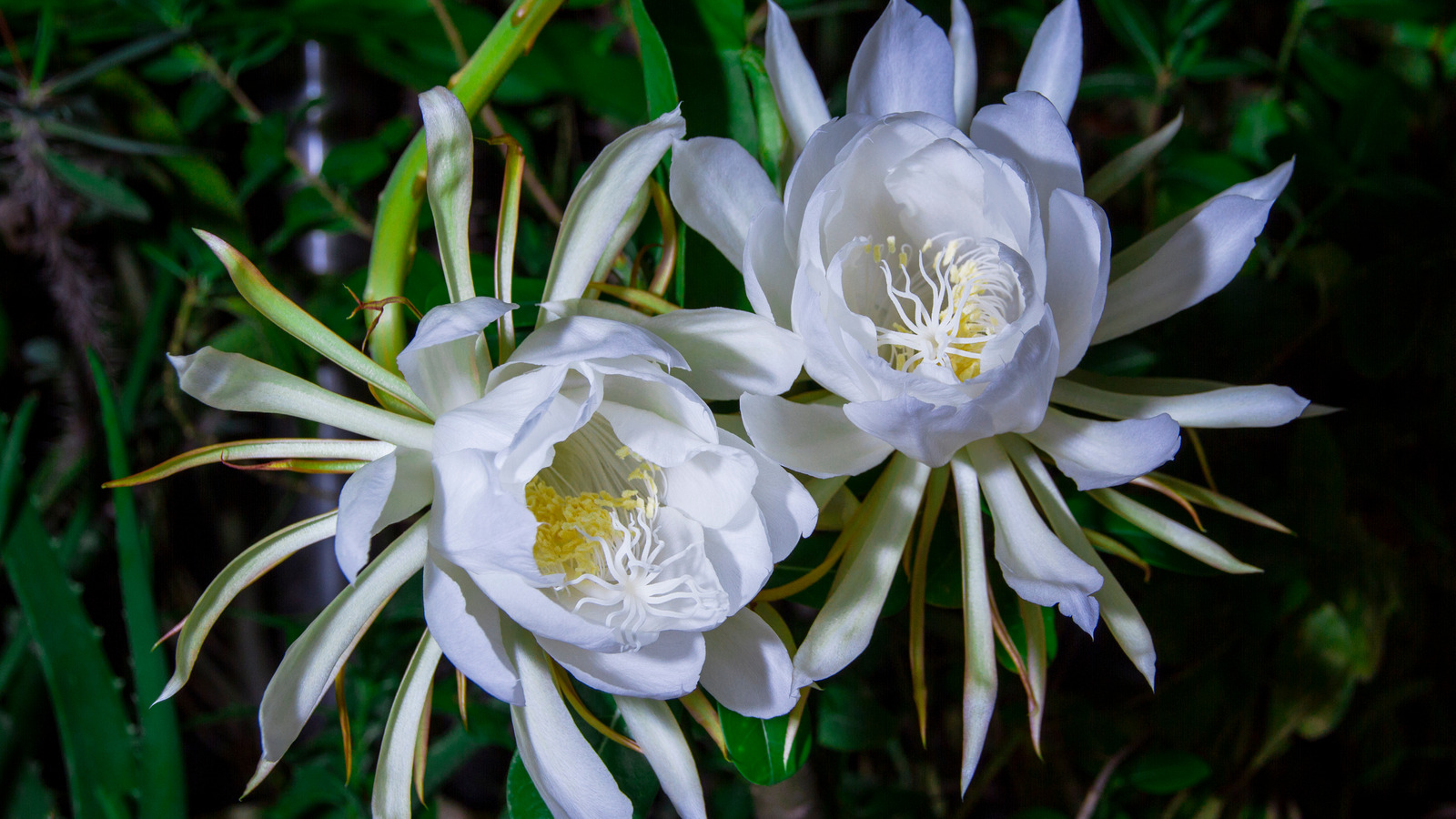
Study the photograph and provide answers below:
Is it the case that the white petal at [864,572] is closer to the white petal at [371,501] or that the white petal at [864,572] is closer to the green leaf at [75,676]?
the white petal at [371,501]

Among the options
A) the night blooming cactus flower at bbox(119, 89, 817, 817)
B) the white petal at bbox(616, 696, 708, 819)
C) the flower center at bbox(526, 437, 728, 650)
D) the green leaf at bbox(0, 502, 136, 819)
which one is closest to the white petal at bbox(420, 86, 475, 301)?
the night blooming cactus flower at bbox(119, 89, 817, 817)

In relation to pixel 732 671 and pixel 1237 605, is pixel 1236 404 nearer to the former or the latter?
pixel 732 671

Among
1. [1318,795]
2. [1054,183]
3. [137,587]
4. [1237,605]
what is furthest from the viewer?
[1318,795]

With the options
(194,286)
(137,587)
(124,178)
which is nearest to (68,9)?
(124,178)

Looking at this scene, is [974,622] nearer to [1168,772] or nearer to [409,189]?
[409,189]

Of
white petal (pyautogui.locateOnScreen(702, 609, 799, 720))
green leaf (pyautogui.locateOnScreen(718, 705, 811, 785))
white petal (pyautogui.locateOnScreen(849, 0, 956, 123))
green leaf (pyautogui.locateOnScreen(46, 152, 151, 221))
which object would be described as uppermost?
green leaf (pyautogui.locateOnScreen(46, 152, 151, 221))

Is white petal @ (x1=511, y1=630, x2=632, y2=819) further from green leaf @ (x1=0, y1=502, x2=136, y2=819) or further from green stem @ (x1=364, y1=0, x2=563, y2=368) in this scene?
green leaf @ (x1=0, y1=502, x2=136, y2=819)
